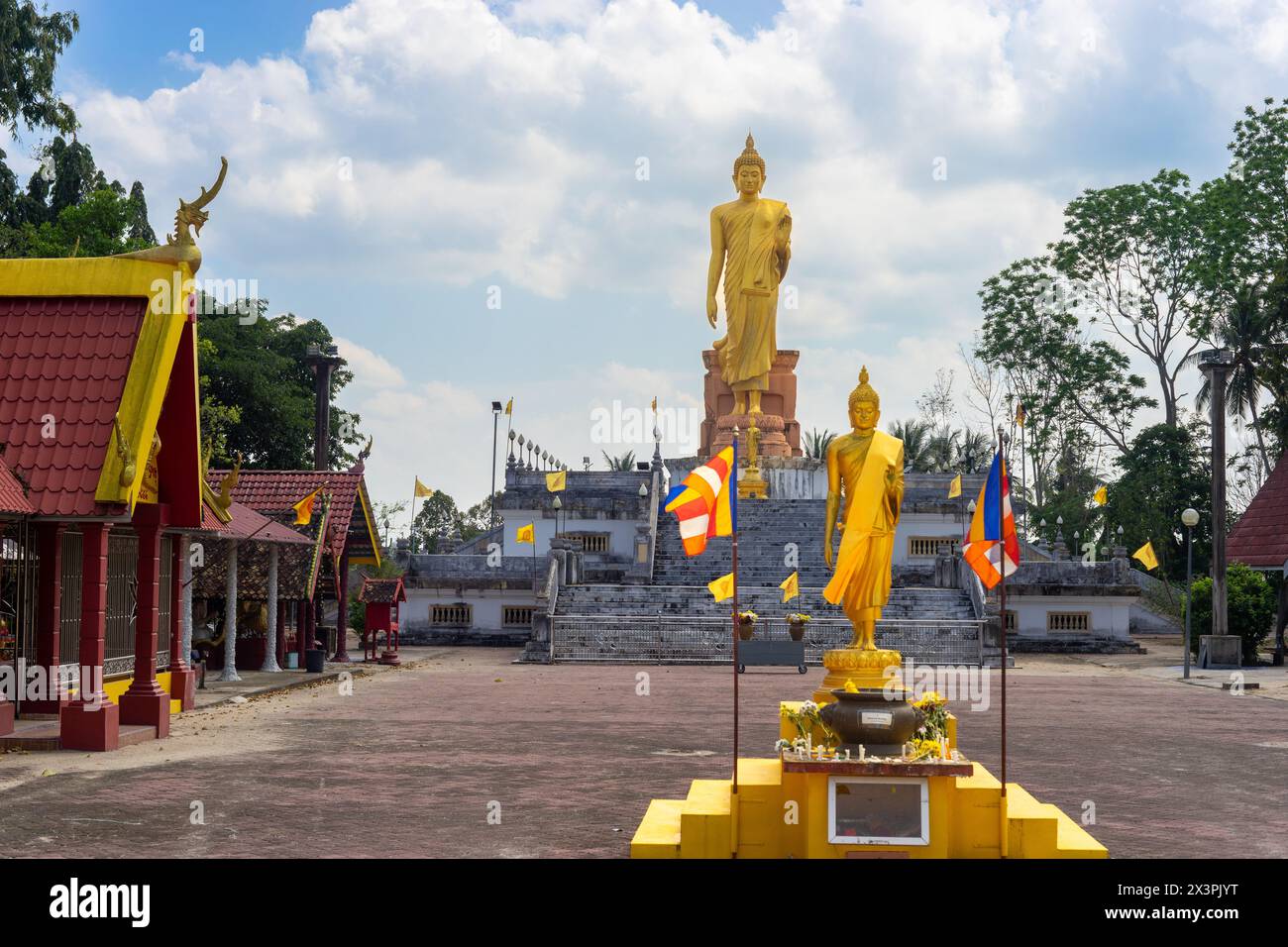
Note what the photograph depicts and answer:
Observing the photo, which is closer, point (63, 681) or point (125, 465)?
point (125, 465)

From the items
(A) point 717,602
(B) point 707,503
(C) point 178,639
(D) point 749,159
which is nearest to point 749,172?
(D) point 749,159

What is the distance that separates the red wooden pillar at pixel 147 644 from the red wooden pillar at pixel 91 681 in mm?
1113

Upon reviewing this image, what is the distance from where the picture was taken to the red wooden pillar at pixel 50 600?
16.5 meters

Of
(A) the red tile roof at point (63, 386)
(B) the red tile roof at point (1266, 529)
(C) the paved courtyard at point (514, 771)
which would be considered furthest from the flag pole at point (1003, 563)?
(B) the red tile roof at point (1266, 529)

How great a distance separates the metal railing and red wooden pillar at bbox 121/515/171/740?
604 inches

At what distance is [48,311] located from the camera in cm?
1636

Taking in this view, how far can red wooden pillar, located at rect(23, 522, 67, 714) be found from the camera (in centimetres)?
1653

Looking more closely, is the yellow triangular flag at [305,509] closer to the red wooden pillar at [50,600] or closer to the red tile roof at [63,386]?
the red wooden pillar at [50,600]

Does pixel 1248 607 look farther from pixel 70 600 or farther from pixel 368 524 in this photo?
pixel 70 600

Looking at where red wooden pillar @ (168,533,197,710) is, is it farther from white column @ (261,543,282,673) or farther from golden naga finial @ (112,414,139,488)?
white column @ (261,543,282,673)

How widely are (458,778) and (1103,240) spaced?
139ft

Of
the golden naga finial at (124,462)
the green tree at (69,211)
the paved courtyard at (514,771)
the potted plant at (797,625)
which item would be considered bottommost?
the paved courtyard at (514,771)
